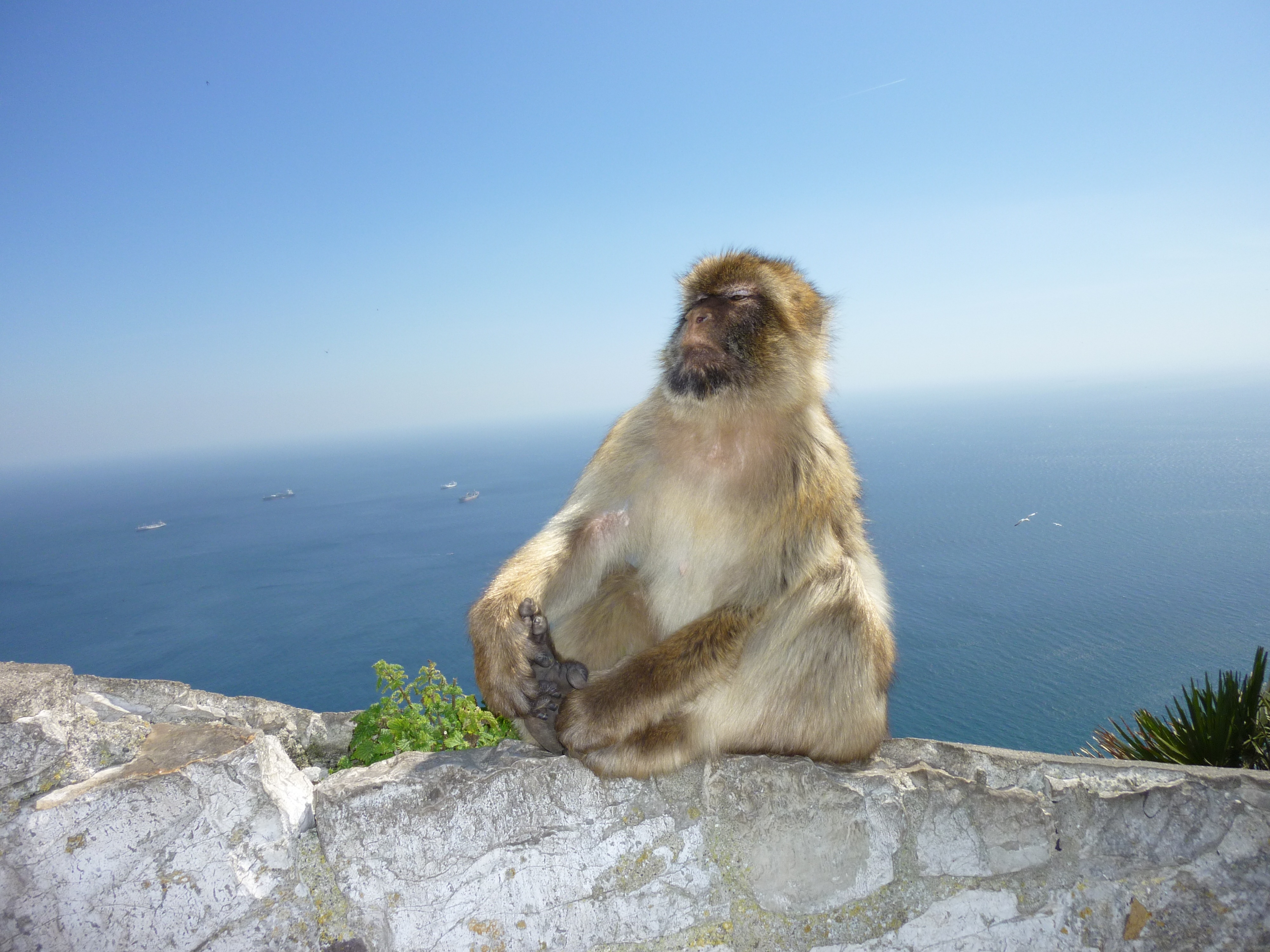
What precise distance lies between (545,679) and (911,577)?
34834mm

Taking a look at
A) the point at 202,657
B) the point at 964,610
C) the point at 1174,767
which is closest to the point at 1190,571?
the point at 964,610

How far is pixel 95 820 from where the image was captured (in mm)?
1353

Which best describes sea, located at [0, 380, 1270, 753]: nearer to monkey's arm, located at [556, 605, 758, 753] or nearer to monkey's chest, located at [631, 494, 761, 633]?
monkey's chest, located at [631, 494, 761, 633]

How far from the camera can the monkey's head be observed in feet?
7.07

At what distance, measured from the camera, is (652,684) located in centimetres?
183

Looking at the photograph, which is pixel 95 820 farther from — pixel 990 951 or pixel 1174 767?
pixel 1174 767

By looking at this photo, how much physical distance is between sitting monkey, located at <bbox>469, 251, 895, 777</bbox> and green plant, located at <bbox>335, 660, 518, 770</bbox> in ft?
1.50

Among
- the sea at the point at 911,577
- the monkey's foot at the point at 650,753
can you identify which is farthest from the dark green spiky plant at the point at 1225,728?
the monkey's foot at the point at 650,753

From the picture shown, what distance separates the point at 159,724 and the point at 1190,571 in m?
41.4

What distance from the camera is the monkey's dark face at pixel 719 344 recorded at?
215 centimetres

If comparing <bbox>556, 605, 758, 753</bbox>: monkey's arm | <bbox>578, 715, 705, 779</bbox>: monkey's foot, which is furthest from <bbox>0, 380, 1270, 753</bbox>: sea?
<bbox>578, 715, 705, 779</bbox>: monkey's foot

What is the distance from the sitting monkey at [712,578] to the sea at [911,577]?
0.62 meters

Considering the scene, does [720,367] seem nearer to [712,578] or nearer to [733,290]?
[733,290]

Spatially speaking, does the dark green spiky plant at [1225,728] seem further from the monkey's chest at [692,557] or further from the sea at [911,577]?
the monkey's chest at [692,557]
